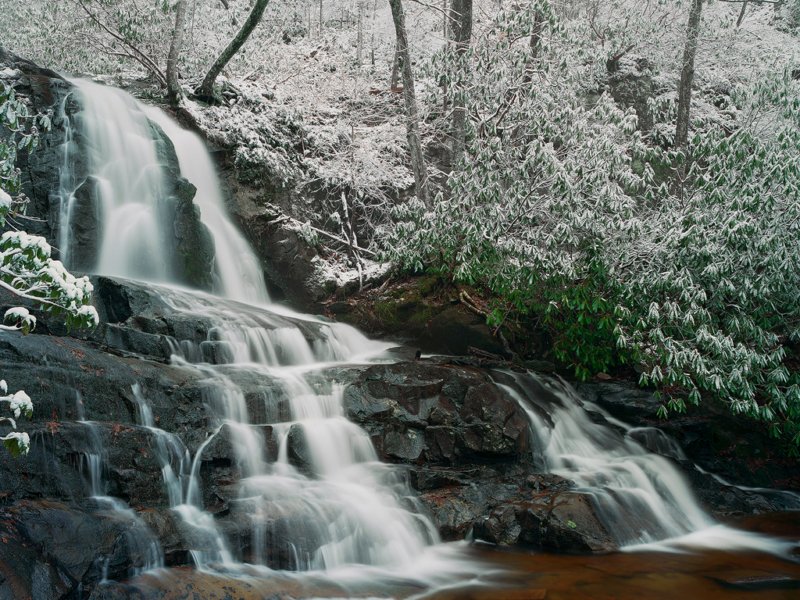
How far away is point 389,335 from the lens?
11719 mm

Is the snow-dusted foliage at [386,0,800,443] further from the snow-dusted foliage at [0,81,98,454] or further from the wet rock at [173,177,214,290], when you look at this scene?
the snow-dusted foliage at [0,81,98,454]

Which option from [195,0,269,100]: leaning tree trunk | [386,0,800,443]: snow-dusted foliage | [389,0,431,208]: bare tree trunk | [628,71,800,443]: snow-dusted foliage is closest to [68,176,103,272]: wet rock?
[195,0,269,100]: leaning tree trunk

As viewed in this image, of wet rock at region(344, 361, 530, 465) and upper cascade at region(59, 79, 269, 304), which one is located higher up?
upper cascade at region(59, 79, 269, 304)

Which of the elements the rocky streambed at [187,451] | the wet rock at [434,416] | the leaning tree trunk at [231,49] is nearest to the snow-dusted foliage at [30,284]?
the rocky streambed at [187,451]

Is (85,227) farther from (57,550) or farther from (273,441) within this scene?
(57,550)

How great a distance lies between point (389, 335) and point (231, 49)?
736 centimetres

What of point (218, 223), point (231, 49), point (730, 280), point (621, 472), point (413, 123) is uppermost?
point (231, 49)

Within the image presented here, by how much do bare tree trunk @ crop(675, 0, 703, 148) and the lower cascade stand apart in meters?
8.21

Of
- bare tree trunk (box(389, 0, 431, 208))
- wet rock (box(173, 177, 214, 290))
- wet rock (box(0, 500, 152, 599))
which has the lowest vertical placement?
wet rock (box(0, 500, 152, 599))

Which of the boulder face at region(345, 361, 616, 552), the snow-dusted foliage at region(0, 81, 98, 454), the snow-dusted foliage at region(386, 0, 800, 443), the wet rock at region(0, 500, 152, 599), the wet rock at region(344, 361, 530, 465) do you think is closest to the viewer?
the snow-dusted foliage at region(0, 81, 98, 454)

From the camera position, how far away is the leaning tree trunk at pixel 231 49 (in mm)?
12625

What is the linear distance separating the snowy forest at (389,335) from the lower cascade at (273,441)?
0.04 meters

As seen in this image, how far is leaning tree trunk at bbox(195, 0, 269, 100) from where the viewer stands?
497 inches

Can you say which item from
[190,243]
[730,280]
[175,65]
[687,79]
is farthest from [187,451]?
[687,79]
